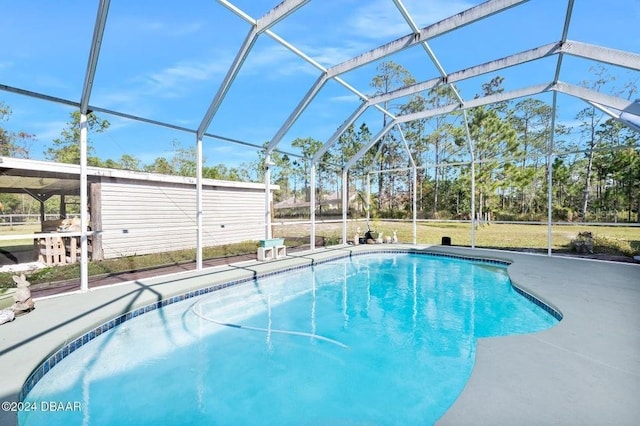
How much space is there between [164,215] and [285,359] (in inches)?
282

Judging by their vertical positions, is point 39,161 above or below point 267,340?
above

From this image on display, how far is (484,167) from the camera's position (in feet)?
60.0

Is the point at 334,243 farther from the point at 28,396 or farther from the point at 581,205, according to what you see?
the point at 581,205

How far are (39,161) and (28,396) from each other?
5.16 m

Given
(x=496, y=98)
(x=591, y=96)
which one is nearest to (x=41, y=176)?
(x=496, y=98)

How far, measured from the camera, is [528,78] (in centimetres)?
771

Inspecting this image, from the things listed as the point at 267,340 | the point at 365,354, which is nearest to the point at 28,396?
the point at 267,340

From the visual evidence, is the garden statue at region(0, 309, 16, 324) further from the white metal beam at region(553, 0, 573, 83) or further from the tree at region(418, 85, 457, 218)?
the tree at region(418, 85, 457, 218)

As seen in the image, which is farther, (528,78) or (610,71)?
(610,71)

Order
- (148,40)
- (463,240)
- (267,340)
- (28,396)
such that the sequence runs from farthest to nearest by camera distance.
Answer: (463,240) → (148,40) → (267,340) → (28,396)

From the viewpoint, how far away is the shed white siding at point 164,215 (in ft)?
26.2

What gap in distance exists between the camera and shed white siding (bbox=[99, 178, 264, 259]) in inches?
314

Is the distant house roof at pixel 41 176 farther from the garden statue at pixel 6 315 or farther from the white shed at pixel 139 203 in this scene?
the garden statue at pixel 6 315

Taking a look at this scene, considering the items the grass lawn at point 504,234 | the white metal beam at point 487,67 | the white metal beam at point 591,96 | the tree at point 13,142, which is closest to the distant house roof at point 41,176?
the tree at point 13,142
